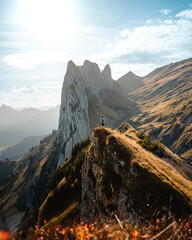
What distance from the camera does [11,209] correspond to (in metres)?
126

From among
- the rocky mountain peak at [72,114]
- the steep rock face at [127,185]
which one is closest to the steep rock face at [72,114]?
the rocky mountain peak at [72,114]

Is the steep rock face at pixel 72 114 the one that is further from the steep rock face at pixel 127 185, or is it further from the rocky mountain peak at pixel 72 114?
the steep rock face at pixel 127 185

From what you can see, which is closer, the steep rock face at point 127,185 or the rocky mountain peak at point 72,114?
the steep rock face at point 127,185

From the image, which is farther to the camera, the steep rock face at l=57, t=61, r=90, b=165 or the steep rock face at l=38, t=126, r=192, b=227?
the steep rock face at l=57, t=61, r=90, b=165

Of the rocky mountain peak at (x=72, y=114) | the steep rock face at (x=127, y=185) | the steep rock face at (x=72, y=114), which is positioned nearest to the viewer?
the steep rock face at (x=127, y=185)

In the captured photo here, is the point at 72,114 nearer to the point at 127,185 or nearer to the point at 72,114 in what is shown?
the point at 72,114

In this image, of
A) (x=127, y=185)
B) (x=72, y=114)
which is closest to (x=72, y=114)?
(x=72, y=114)

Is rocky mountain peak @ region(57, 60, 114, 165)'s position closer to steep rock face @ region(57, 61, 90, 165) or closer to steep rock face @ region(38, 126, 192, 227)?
steep rock face @ region(57, 61, 90, 165)

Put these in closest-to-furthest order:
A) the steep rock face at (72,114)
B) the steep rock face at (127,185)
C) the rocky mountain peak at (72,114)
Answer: the steep rock face at (127,185)
the steep rock face at (72,114)
the rocky mountain peak at (72,114)

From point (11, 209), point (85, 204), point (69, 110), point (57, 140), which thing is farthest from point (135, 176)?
point (11, 209)

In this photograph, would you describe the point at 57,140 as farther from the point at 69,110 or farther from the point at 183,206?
the point at 183,206

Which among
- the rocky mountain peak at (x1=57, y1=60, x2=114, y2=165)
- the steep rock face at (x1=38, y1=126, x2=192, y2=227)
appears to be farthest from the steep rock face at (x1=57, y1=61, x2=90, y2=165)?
the steep rock face at (x1=38, y1=126, x2=192, y2=227)

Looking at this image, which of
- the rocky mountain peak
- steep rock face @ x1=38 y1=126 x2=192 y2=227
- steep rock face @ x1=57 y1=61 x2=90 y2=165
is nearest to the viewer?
steep rock face @ x1=38 y1=126 x2=192 y2=227

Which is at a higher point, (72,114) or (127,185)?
(72,114)
